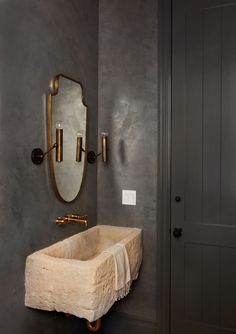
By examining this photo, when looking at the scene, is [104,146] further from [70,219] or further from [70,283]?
[70,283]

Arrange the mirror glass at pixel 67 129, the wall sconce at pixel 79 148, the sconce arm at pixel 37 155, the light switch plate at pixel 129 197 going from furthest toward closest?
the light switch plate at pixel 129 197 → the wall sconce at pixel 79 148 → the mirror glass at pixel 67 129 → the sconce arm at pixel 37 155

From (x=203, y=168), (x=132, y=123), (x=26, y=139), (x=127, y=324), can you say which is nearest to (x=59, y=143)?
(x=26, y=139)

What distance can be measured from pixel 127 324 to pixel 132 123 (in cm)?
159

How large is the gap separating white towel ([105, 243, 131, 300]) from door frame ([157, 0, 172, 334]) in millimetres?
459

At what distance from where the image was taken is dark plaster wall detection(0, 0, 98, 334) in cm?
150

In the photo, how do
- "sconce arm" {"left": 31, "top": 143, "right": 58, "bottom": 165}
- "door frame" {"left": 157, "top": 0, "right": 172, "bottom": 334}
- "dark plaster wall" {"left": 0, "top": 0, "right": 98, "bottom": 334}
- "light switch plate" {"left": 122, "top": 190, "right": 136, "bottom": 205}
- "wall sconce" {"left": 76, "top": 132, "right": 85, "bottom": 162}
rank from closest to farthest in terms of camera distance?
"dark plaster wall" {"left": 0, "top": 0, "right": 98, "bottom": 334} → "sconce arm" {"left": 31, "top": 143, "right": 58, "bottom": 165} → "wall sconce" {"left": 76, "top": 132, "right": 85, "bottom": 162} → "door frame" {"left": 157, "top": 0, "right": 172, "bottom": 334} → "light switch plate" {"left": 122, "top": 190, "right": 136, "bottom": 205}

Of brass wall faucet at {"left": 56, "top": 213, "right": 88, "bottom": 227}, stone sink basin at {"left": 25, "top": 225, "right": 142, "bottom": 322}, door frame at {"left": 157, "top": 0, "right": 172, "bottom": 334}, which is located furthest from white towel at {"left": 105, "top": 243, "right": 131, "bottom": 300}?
door frame at {"left": 157, "top": 0, "right": 172, "bottom": 334}

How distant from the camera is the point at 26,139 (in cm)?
164

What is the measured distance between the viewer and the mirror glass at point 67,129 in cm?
185

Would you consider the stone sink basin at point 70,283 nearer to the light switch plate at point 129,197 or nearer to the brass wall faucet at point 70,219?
the brass wall faucet at point 70,219

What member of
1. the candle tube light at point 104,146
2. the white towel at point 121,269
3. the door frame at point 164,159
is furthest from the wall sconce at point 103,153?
the white towel at point 121,269

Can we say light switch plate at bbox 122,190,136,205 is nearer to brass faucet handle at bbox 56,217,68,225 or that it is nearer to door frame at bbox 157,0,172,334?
door frame at bbox 157,0,172,334

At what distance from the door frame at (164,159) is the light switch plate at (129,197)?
0.67 ft

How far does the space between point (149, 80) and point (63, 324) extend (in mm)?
1858
